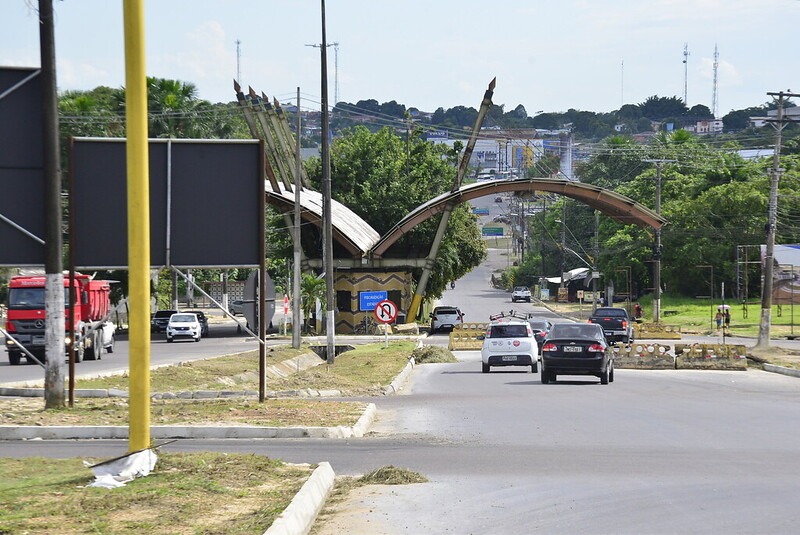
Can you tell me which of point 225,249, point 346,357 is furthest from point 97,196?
point 346,357

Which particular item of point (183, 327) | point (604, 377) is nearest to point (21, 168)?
point (604, 377)

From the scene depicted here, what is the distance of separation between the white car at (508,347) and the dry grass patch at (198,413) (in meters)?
15.5

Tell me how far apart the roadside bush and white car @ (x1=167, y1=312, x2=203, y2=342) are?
20.3 meters

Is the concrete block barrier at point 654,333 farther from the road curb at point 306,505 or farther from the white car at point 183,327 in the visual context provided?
the road curb at point 306,505

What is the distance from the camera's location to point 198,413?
1880 cm

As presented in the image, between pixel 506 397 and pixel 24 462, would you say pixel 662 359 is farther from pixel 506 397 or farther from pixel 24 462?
pixel 24 462

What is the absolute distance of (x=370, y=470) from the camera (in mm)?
13352

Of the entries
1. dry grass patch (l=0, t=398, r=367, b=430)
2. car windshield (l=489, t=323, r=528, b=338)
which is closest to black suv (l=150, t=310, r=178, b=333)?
car windshield (l=489, t=323, r=528, b=338)

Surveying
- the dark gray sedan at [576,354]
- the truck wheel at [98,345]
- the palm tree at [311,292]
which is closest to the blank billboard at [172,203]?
the dark gray sedan at [576,354]

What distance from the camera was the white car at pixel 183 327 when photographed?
6188 cm

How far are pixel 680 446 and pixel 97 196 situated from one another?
32.9 feet

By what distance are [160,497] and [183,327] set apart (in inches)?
2088

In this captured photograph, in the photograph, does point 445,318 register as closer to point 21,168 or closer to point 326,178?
point 326,178

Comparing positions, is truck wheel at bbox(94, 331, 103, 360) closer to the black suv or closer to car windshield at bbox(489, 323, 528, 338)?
car windshield at bbox(489, 323, 528, 338)
